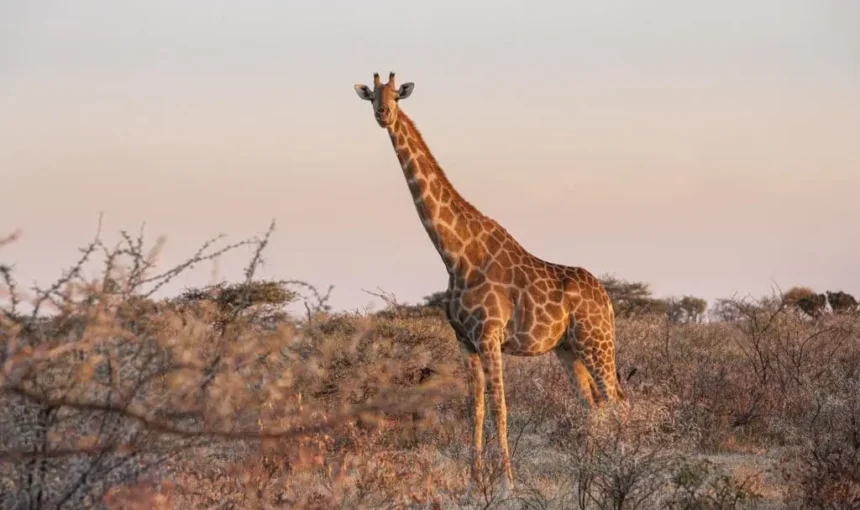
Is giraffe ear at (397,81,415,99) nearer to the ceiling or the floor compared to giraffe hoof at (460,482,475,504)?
nearer to the ceiling

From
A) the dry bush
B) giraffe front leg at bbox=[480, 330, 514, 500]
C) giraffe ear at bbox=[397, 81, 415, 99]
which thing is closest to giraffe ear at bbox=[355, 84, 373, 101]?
giraffe ear at bbox=[397, 81, 415, 99]

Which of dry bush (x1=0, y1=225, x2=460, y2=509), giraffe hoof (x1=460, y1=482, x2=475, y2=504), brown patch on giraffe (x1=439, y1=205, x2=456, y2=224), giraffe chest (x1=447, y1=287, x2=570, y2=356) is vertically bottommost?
giraffe hoof (x1=460, y1=482, x2=475, y2=504)

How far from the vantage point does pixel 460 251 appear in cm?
927

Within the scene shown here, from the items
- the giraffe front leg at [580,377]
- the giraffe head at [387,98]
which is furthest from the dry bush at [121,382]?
the giraffe front leg at [580,377]

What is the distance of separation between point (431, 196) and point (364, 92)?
102cm

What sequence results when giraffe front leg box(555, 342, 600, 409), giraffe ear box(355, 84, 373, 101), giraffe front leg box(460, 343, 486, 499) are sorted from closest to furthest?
giraffe front leg box(460, 343, 486, 499), giraffe ear box(355, 84, 373, 101), giraffe front leg box(555, 342, 600, 409)

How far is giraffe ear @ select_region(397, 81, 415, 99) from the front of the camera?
9039 millimetres

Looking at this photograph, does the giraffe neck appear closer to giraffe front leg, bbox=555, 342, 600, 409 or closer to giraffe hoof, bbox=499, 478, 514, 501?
giraffe front leg, bbox=555, 342, 600, 409

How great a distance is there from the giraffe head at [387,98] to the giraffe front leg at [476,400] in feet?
6.41

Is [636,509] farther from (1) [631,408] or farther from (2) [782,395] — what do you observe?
(2) [782,395]

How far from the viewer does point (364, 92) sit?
9.31 meters

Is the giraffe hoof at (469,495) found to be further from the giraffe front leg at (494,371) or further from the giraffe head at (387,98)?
the giraffe head at (387,98)

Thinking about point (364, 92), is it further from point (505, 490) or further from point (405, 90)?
point (505, 490)

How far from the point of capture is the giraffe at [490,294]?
900cm
